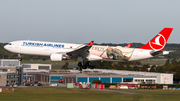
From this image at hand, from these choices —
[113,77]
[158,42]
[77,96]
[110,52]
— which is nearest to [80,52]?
[110,52]

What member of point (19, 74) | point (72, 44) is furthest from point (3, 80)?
point (72, 44)

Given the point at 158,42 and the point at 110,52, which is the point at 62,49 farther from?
the point at 158,42

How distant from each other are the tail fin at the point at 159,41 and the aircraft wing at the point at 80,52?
11653 millimetres

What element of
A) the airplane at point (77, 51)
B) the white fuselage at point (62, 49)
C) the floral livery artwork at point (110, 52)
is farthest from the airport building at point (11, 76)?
the floral livery artwork at point (110, 52)

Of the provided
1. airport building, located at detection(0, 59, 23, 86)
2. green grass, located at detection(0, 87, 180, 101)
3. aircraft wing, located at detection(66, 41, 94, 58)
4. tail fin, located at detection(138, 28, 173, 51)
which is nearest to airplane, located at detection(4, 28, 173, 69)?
aircraft wing, located at detection(66, 41, 94, 58)

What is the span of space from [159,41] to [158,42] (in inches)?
12.0

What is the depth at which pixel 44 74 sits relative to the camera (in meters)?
126

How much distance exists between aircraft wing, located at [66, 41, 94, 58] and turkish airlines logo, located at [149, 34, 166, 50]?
528 inches

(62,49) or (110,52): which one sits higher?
(62,49)

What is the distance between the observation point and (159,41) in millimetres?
62656

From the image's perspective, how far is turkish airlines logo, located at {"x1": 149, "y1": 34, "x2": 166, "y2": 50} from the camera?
204 ft

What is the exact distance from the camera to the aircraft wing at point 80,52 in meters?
56.8

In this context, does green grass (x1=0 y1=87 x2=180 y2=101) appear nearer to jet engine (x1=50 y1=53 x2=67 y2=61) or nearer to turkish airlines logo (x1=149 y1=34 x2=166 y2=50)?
jet engine (x1=50 y1=53 x2=67 y2=61)

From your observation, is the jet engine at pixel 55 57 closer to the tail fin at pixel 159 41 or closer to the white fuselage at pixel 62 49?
the white fuselage at pixel 62 49
